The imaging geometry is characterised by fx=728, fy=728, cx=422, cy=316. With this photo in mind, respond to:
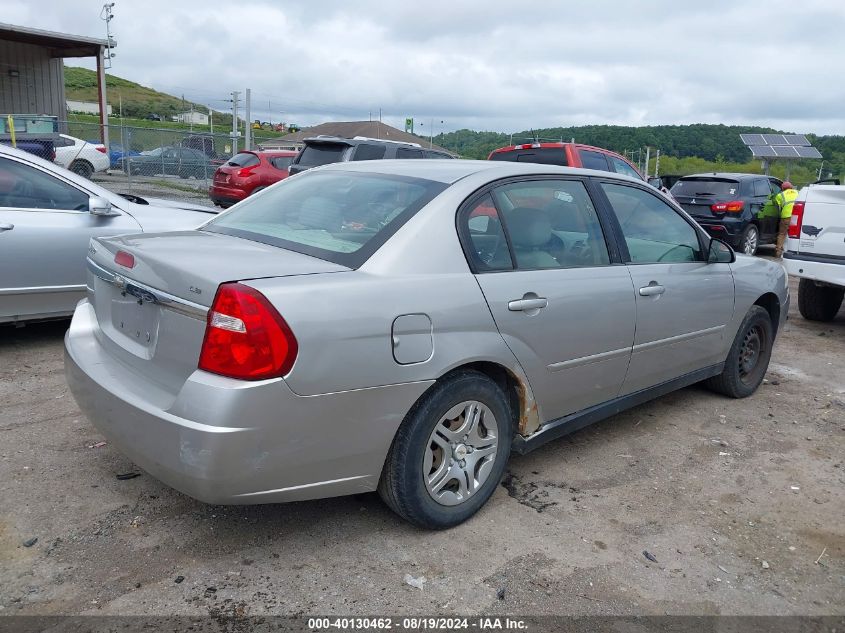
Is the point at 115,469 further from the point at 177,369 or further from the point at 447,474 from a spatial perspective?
the point at 447,474

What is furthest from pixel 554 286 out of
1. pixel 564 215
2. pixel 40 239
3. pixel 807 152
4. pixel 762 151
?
pixel 807 152

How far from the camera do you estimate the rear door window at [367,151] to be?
1191 cm

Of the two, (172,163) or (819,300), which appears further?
(172,163)

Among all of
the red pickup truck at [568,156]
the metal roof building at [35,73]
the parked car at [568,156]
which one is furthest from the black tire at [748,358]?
the metal roof building at [35,73]

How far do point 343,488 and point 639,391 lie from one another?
2023mm

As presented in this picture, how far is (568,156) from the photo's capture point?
10828 millimetres

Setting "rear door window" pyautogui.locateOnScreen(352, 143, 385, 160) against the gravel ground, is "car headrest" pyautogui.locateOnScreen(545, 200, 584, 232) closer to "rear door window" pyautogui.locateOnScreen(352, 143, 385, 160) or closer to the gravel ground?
the gravel ground

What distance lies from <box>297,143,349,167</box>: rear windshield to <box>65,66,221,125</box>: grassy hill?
7479 cm

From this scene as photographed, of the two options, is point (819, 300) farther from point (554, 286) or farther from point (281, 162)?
point (281, 162)

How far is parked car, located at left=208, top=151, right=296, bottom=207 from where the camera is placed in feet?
51.7

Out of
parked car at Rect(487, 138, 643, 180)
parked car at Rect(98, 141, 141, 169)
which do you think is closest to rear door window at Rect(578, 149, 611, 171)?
parked car at Rect(487, 138, 643, 180)

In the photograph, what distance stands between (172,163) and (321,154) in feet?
30.8

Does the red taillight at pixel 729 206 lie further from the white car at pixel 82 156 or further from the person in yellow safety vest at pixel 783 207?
the white car at pixel 82 156

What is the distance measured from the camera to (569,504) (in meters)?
3.46
